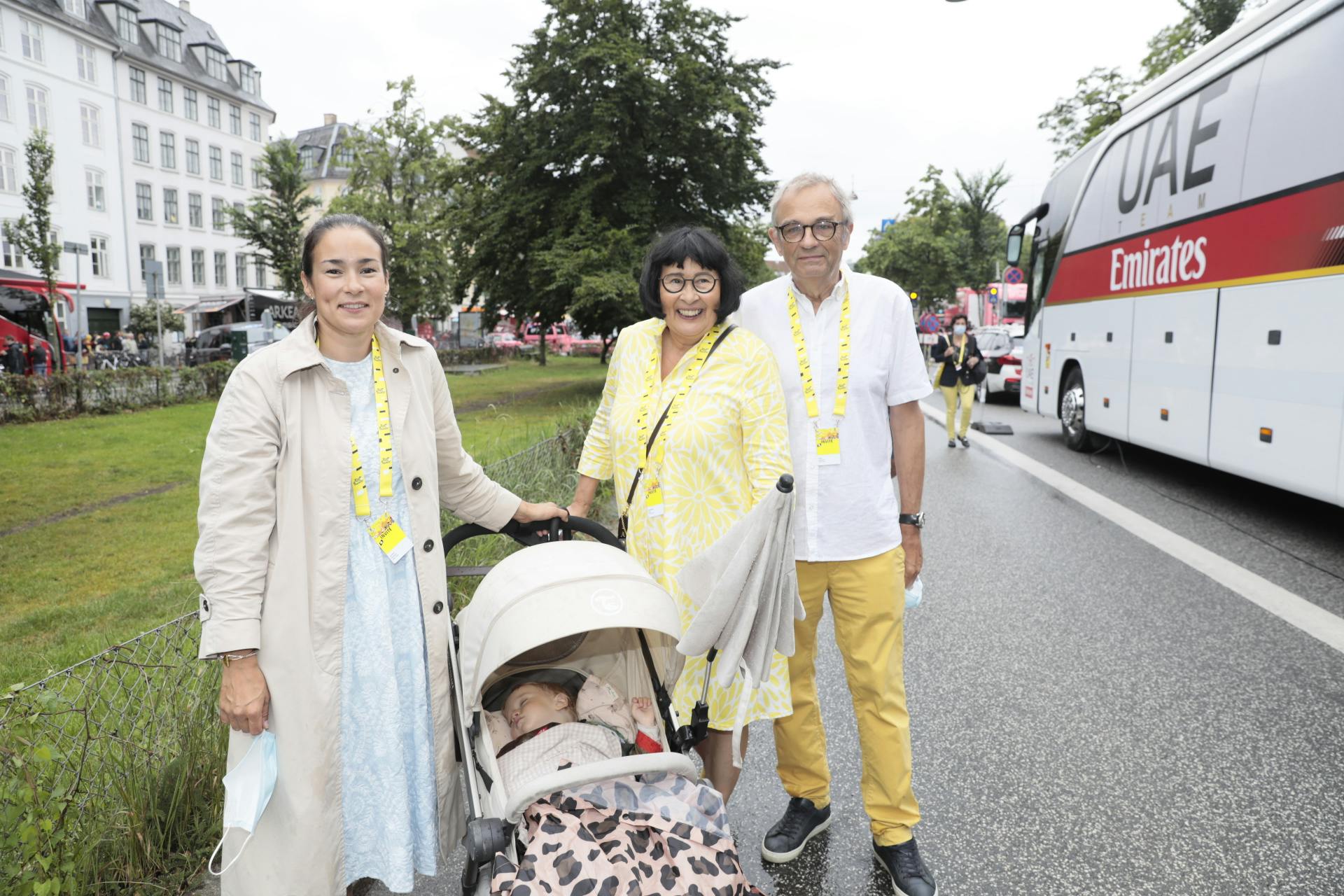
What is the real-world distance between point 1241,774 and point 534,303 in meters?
20.7

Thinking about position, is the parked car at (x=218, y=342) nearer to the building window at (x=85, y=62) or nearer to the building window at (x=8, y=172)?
the building window at (x=8, y=172)

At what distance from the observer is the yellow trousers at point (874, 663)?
9.70 ft

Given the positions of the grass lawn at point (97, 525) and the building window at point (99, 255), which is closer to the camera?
the grass lawn at point (97, 525)

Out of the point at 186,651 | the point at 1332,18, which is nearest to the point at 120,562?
the point at 186,651

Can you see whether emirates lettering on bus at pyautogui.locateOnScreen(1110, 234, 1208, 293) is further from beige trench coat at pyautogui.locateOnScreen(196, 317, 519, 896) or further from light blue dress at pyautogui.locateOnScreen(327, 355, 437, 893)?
beige trench coat at pyautogui.locateOnScreen(196, 317, 519, 896)

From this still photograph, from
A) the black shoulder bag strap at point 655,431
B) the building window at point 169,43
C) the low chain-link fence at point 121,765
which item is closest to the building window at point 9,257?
the building window at point 169,43

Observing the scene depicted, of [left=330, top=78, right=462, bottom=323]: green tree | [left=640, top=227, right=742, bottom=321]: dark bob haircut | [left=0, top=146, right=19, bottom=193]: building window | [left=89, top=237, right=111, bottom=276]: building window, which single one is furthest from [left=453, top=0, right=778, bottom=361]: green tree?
[left=89, top=237, right=111, bottom=276]: building window

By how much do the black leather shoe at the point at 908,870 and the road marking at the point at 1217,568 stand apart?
279 cm

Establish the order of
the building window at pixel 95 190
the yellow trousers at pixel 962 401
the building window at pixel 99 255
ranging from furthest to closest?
1. the building window at pixel 95 190
2. the building window at pixel 99 255
3. the yellow trousers at pixel 962 401

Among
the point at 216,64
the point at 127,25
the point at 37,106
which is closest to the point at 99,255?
the point at 37,106

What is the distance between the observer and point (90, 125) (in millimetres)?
46250

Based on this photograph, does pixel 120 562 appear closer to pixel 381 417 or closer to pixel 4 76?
pixel 381 417

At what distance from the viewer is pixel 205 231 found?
54.0 metres

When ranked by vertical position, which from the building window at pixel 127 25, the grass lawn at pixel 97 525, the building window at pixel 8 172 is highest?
the building window at pixel 127 25
